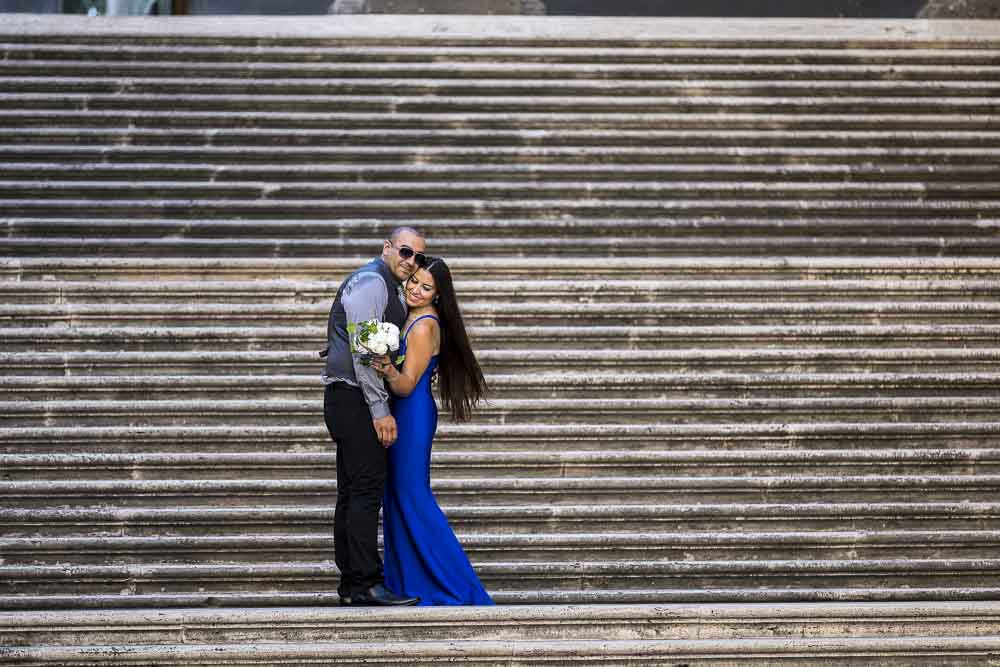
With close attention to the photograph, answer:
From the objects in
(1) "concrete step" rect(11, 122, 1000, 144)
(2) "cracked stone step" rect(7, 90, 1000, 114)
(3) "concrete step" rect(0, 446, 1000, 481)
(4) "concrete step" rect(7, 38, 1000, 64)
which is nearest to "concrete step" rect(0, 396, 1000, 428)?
(3) "concrete step" rect(0, 446, 1000, 481)

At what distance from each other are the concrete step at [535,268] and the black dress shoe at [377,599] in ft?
10.5

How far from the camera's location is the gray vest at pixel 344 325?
5742mm

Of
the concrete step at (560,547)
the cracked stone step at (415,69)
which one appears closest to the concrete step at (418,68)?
the cracked stone step at (415,69)

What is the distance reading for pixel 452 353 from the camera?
6070mm

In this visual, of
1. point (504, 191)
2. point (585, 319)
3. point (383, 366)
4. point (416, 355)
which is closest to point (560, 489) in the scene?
point (585, 319)

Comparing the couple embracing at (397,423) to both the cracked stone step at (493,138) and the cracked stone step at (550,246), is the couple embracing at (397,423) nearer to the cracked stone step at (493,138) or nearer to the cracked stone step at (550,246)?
the cracked stone step at (550,246)

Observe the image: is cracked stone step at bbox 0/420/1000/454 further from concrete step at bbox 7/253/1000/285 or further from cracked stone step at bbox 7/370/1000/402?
concrete step at bbox 7/253/1000/285

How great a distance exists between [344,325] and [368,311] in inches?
5.6

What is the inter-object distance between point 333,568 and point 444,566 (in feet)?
4.41

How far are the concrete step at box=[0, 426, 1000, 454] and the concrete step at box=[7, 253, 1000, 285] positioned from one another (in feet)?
3.98

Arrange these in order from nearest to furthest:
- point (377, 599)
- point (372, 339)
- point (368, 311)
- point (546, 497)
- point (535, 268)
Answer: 1. point (372, 339)
2. point (368, 311)
3. point (377, 599)
4. point (546, 497)
5. point (535, 268)

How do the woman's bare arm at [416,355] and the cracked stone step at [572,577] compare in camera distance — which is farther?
the cracked stone step at [572,577]

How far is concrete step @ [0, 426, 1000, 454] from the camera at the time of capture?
775 cm

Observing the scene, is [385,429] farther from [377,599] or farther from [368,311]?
[377,599]
